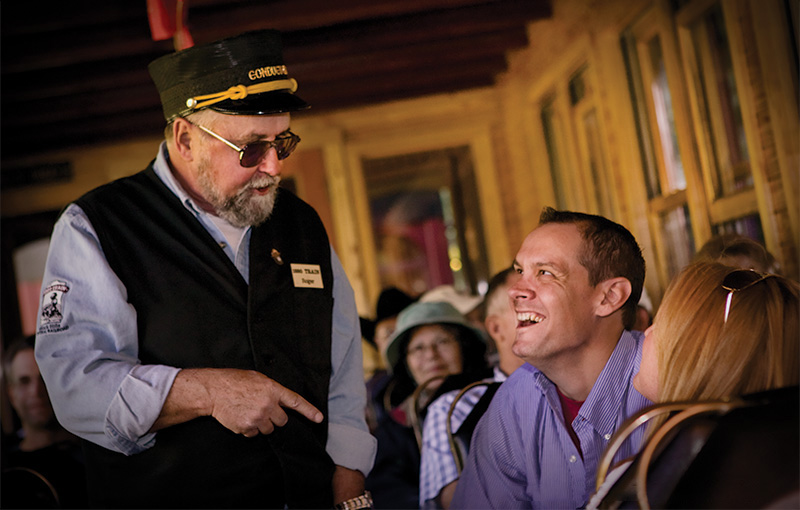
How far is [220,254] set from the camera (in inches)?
76.0

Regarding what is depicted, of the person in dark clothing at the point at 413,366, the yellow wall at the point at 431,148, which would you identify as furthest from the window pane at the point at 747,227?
the yellow wall at the point at 431,148

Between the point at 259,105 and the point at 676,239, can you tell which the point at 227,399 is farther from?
the point at 676,239

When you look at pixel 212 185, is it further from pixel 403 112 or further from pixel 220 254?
pixel 403 112

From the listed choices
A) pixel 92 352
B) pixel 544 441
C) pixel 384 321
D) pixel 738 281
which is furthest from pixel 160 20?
pixel 384 321

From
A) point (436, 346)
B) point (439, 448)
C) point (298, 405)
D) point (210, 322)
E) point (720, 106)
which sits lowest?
point (439, 448)

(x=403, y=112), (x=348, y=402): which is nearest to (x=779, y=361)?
(x=348, y=402)

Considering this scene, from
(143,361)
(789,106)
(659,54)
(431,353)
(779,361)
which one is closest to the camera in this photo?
(779,361)

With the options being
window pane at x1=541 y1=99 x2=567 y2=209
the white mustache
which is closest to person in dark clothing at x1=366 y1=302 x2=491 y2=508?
the white mustache

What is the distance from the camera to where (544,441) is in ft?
6.14

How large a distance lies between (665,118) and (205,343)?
A: 3.34m

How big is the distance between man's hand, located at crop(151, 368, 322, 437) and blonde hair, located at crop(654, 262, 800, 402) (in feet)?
2.71

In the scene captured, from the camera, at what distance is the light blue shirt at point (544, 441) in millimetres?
1812

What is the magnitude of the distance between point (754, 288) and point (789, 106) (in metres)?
1.87

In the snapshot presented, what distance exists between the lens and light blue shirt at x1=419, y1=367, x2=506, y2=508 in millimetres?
2650
